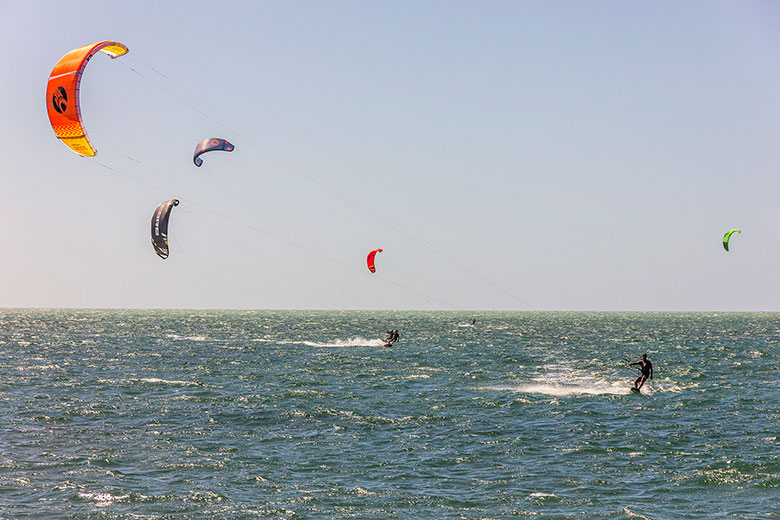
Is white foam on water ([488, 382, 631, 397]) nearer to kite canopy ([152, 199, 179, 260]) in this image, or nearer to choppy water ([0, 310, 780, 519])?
choppy water ([0, 310, 780, 519])

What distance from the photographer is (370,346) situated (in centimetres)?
6531

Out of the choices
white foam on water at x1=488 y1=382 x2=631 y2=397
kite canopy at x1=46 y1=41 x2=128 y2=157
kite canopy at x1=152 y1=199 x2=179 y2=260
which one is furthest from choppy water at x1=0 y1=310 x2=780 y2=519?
kite canopy at x1=46 y1=41 x2=128 y2=157

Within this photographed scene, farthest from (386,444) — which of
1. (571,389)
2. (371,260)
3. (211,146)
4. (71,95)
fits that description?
(371,260)

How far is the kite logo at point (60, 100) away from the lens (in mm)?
27328

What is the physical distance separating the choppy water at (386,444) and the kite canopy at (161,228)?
6.06 m

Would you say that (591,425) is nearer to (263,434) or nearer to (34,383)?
(263,434)

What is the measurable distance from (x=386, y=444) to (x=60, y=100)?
55.2 ft

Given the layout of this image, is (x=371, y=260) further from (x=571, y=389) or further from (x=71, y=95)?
(x=71, y=95)

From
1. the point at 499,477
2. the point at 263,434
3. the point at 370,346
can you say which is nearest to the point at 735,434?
the point at 499,477

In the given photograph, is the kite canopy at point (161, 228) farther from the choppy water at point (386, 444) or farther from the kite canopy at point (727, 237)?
the kite canopy at point (727, 237)

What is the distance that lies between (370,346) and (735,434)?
4427cm

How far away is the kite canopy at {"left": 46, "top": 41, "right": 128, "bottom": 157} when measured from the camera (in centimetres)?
2708

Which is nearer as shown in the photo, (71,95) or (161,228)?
(71,95)

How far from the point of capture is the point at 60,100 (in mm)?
27422
